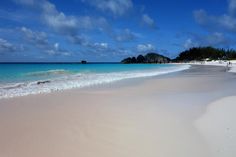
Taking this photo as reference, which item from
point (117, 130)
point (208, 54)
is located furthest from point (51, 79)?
point (208, 54)

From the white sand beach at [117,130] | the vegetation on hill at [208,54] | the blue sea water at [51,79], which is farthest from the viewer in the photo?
the vegetation on hill at [208,54]

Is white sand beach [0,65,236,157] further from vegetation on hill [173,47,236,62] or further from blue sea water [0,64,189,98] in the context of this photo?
vegetation on hill [173,47,236,62]

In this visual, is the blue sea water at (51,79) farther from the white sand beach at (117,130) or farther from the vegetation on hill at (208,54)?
the vegetation on hill at (208,54)

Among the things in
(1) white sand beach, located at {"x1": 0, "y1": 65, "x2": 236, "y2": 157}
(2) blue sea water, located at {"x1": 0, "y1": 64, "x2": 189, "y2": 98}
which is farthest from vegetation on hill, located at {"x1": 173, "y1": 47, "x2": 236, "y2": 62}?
(1) white sand beach, located at {"x1": 0, "y1": 65, "x2": 236, "y2": 157}

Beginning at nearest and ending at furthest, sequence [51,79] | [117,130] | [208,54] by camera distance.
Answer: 1. [117,130]
2. [51,79]
3. [208,54]

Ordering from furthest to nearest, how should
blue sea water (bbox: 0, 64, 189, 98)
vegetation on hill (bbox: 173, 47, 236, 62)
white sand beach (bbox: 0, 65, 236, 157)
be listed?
vegetation on hill (bbox: 173, 47, 236, 62)
blue sea water (bbox: 0, 64, 189, 98)
white sand beach (bbox: 0, 65, 236, 157)

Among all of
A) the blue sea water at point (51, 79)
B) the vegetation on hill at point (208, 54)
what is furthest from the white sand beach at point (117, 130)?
the vegetation on hill at point (208, 54)

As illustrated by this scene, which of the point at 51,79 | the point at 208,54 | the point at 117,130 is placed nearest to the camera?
the point at 117,130

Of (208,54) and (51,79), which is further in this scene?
(208,54)

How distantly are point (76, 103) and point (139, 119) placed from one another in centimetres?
328

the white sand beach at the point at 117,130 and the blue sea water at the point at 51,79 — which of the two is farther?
the blue sea water at the point at 51,79

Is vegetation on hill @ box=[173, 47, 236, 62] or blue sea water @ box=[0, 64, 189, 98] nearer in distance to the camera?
blue sea water @ box=[0, 64, 189, 98]

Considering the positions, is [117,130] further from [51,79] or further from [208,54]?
[208,54]

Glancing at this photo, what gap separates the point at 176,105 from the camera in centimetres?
874
